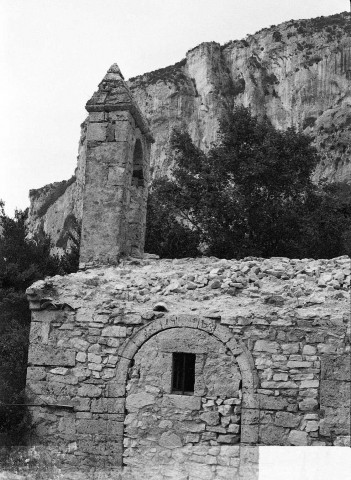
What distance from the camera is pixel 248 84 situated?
70688mm

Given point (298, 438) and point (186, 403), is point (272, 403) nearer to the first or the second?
point (298, 438)

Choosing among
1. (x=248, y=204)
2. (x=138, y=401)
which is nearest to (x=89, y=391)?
(x=138, y=401)

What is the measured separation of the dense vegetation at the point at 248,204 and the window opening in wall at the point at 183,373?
8606mm

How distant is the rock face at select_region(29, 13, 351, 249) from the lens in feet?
221

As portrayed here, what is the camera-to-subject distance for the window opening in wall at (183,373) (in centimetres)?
866

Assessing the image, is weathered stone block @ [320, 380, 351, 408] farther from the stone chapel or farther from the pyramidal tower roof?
the pyramidal tower roof

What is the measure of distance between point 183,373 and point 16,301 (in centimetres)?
505

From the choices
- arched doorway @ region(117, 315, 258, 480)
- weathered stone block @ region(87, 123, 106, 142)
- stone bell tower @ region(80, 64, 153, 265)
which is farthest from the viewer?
weathered stone block @ region(87, 123, 106, 142)

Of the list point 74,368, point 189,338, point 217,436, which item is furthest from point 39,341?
point 217,436

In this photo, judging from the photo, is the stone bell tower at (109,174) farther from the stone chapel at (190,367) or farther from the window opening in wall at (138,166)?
the stone chapel at (190,367)

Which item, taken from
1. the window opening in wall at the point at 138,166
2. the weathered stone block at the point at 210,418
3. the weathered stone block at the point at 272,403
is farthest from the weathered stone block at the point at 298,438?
the window opening in wall at the point at 138,166

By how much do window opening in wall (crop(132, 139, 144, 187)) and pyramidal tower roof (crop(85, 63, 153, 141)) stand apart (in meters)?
0.72

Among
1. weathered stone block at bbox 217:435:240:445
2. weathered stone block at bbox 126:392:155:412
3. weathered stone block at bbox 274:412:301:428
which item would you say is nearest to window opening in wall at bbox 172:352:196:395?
weathered stone block at bbox 126:392:155:412

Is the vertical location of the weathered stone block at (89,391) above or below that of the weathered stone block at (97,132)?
below
